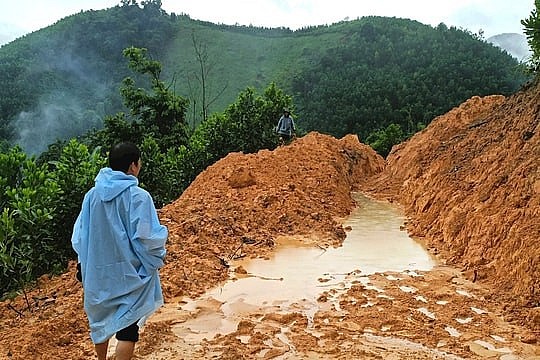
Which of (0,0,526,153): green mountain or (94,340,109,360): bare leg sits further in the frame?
(0,0,526,153): green mountain

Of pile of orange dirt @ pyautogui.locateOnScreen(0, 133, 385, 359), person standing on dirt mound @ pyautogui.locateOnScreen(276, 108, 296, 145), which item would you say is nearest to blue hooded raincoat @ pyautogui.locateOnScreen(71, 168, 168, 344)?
pile of orange dirt @ pyautogui.locateOnScreen(0, 133, 385, 359)

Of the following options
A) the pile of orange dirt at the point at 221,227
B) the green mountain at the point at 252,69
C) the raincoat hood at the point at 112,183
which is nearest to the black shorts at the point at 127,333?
the raincoat hood at the point at 112,183

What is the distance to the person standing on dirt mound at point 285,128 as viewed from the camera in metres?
17.1

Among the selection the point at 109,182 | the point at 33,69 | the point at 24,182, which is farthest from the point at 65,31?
the point at 109,182

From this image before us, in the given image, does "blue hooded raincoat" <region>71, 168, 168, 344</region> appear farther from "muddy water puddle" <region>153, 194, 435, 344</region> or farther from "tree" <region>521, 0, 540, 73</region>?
"tree" <region>521, 0, 540, 73</region>

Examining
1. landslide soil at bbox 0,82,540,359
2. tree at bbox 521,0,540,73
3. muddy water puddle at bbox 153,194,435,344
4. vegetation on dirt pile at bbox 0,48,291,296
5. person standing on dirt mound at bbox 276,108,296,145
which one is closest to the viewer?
landslide soil at bbox 0,82,540,359

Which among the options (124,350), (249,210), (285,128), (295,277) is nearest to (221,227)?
(249,210)

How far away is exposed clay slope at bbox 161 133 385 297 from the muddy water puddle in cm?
34

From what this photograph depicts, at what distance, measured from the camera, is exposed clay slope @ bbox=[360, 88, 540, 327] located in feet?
20.6

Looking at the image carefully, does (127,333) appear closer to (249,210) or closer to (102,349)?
(102,349)

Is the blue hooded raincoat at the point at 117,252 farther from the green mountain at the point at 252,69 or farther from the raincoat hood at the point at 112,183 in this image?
the green mountain at the point at 252,69

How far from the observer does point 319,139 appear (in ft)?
57.6

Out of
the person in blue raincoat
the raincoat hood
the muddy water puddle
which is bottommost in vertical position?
the muddy water puddle

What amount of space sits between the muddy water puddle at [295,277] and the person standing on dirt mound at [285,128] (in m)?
6.96
